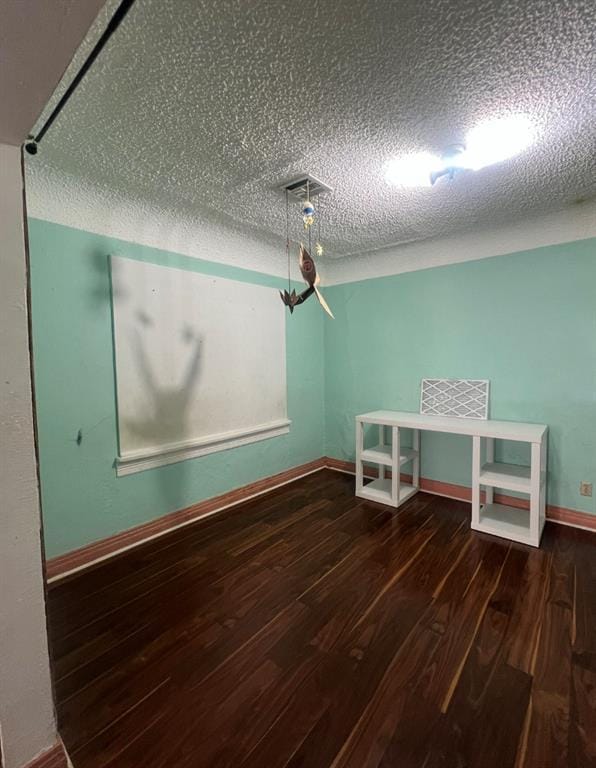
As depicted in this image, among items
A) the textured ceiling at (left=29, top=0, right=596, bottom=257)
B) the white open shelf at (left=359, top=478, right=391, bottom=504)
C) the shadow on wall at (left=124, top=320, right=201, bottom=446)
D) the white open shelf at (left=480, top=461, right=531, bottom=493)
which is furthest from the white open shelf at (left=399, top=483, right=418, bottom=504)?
the textured ceiling at (left=29, top=0, right=596, bottom=257)

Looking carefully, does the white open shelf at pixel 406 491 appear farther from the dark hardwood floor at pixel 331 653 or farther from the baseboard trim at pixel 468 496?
the dark hardwood floor at pixel 331 653

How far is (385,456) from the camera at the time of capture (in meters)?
2.90

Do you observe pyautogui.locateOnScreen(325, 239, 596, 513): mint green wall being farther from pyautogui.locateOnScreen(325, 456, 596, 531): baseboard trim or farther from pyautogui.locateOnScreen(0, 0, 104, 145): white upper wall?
pyautogui.locateOnScreen(0, 0, 104, 145): white upper wall

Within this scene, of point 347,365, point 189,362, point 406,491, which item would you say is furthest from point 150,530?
point 347,365

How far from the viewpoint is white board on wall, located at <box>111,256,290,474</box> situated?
7.29 ft

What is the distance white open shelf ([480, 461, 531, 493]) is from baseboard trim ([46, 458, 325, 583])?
1.80 m

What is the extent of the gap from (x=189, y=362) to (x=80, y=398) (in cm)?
76

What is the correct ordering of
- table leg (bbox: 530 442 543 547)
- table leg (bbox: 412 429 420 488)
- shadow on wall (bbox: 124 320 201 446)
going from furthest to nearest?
table leg (bbox: 412 429 420 488)
shadow on wall (bbox: 124 320 201 446)
table leg (bbox: 530 442 543 547)

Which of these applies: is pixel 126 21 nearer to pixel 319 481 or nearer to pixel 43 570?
pixel 43 570

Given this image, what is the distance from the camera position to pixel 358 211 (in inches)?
93.0

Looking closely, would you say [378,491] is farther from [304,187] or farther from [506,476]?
[304,187]

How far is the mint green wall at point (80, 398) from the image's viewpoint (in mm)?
1893

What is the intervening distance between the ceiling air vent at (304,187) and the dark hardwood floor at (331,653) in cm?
227

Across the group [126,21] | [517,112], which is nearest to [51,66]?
[126,21]
